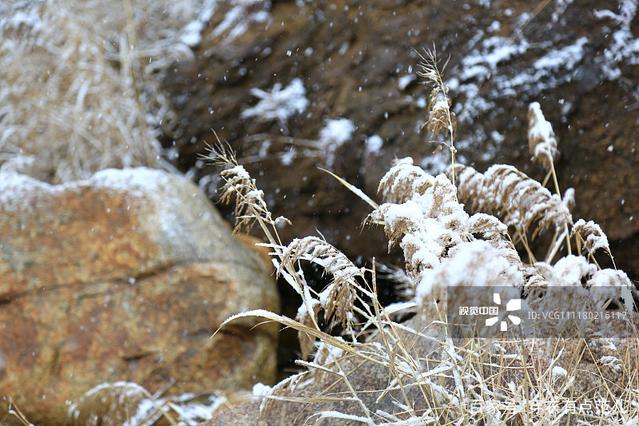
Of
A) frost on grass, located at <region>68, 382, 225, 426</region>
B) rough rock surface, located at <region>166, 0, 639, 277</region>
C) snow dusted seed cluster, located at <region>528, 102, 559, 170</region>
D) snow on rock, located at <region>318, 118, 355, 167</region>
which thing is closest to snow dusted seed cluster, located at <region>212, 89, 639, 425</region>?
snow dusted seed cluster, located at <region>528, 102, 559, 170</region>

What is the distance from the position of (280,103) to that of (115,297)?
1.22 m

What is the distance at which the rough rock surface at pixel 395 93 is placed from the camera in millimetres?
3023

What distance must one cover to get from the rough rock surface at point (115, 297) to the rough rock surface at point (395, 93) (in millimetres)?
605

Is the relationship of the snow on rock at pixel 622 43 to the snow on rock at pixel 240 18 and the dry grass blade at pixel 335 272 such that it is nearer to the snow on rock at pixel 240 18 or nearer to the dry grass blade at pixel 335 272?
the snow on rock at pixel 240 18

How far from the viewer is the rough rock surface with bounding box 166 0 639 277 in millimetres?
3023

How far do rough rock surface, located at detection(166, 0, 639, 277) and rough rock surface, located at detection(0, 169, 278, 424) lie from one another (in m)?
0.61

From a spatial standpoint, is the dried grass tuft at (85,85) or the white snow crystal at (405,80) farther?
the dried grass tuft at (85,85)

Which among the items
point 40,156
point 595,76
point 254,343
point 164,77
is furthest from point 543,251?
point 40,156

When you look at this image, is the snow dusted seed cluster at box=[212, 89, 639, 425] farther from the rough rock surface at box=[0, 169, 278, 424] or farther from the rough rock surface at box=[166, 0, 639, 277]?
the rough rock surface at box=[166, 0, 639, 277]

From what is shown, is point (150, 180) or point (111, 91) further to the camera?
point (111, 91)

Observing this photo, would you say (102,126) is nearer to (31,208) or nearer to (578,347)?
(31,208)

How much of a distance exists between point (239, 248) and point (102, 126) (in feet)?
3.57

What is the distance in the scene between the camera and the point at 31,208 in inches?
122

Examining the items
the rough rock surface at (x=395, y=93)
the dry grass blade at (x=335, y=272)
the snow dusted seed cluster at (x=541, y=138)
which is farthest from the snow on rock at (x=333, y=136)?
the dry grass blade at (x=335, y=272)
